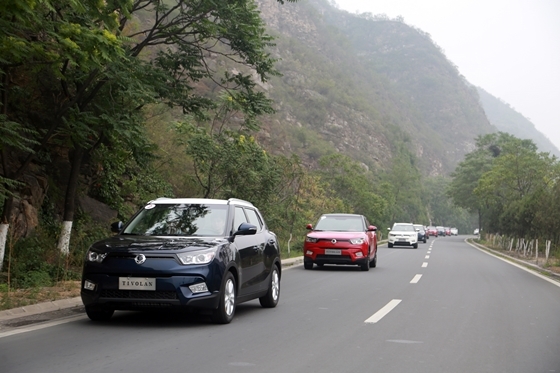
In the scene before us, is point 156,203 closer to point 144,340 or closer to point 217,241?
point 217,241

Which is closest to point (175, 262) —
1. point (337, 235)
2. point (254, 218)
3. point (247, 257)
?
point (247, 257)

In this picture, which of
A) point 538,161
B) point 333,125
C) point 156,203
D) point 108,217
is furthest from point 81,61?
point 333,125

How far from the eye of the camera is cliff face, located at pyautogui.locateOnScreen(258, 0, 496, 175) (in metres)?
103

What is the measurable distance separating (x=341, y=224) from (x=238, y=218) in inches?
479

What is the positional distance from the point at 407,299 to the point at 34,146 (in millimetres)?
8541

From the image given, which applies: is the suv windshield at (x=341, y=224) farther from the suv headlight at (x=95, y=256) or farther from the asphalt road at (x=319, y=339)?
the suv headlight at (x=95, y=256)

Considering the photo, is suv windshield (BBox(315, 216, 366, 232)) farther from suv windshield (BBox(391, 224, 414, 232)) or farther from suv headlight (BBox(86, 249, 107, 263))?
suv windshield (BBox(391, 224, 414, 232))

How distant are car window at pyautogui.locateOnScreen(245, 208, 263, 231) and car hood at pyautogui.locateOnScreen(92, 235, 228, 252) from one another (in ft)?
5.68

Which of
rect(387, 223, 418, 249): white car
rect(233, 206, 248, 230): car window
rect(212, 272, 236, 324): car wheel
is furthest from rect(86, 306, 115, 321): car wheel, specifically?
rect(387, 223, 418, 249): white car

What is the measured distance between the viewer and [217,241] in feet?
32.3

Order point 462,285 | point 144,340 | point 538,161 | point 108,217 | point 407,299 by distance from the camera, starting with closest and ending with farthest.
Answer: point 144,340 < point 407,299 < point 462,285 < point 108,217 < point 538,161

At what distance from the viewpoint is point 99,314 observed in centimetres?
985

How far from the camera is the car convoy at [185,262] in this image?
9141mm

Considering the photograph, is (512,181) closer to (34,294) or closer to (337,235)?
(337,235)
